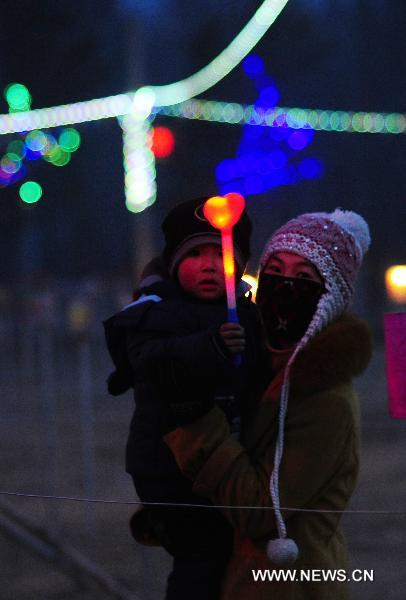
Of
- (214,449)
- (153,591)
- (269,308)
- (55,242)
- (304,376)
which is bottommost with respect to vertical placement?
(153,591)

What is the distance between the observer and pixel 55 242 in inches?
515

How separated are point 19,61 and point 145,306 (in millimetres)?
1923

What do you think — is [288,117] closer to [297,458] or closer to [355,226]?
[355,226]

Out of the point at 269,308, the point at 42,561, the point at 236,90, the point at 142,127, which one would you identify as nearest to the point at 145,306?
the point at 269,308

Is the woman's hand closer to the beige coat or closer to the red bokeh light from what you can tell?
the beige coat

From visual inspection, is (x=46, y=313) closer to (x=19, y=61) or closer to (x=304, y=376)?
(x=19, y=61)

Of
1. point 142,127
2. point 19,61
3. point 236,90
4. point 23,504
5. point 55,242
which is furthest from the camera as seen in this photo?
point 55,242

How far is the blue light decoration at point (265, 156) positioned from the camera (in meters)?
4.89

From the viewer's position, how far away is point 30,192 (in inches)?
440

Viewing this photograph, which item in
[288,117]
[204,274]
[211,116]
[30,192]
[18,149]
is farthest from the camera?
[30,192]

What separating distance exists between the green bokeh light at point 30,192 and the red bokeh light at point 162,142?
257cm

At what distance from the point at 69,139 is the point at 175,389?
8.74 m

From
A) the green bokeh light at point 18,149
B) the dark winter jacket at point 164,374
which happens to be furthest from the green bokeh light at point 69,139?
the dark winter jacket at point 164,374

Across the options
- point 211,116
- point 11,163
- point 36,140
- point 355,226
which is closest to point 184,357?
point 355,226
